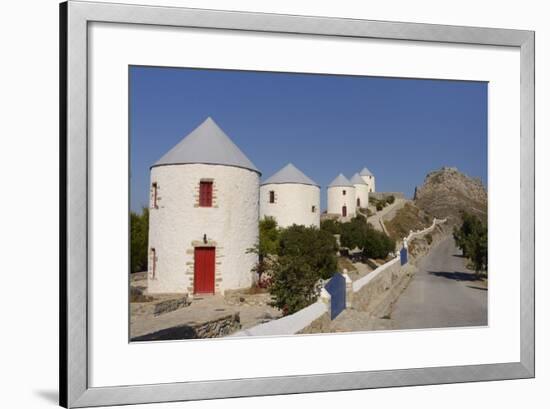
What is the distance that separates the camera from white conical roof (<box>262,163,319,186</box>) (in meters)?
9.61

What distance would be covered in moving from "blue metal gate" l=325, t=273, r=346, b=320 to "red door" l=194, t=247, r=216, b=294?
173cm

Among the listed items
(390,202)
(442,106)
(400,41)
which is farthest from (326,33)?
(390,202)

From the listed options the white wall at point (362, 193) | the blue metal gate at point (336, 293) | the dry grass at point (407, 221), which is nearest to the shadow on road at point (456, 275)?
the dry grass at point (407, 221)

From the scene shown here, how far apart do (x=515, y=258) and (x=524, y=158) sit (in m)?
1.22

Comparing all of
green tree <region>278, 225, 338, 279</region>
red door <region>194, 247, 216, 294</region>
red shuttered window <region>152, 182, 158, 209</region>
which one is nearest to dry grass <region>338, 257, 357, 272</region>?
green tree <region>278, 225, 338, 279</region>

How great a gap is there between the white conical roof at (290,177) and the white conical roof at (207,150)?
41cm

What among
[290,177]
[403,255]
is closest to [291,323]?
[403,255]

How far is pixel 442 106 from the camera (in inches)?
301

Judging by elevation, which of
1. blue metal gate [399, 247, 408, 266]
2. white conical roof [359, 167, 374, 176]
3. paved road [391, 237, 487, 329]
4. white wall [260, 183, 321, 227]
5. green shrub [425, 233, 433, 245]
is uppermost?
white conical roof [359, 167, 374, 176]

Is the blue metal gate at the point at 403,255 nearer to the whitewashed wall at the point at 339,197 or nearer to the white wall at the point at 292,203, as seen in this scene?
the whitewashed wall at the point at 339,197

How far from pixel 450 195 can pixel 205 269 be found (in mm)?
3762

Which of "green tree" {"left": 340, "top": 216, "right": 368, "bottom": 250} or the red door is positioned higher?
"green tree" {"left": 340, "top": 216, "right": 368, "bottom": 250}

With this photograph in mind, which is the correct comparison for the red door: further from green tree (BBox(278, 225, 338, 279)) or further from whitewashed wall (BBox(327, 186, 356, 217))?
whitewashed wall (BBox(327, 186, 356, 217))

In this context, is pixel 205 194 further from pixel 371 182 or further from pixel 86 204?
pixel 86 204
